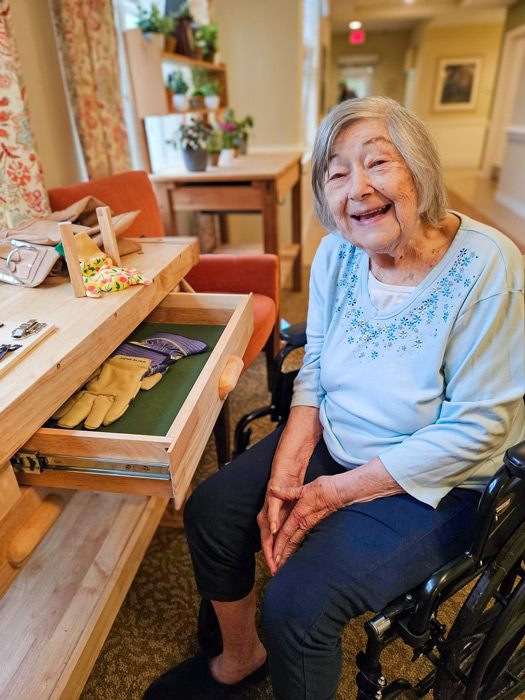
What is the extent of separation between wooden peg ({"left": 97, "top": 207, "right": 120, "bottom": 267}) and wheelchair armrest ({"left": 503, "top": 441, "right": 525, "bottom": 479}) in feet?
2.93

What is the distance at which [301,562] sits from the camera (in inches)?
32.4

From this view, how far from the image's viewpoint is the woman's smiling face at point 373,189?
0.84 metres

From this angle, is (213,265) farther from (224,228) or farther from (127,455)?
(224,228)

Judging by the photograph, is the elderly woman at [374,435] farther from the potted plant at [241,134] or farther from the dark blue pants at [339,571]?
the potted plant at [241,134]

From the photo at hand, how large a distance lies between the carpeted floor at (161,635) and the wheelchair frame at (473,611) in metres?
0.27

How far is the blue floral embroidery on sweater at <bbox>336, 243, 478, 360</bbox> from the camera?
85 centimetres

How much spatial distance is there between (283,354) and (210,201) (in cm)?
150

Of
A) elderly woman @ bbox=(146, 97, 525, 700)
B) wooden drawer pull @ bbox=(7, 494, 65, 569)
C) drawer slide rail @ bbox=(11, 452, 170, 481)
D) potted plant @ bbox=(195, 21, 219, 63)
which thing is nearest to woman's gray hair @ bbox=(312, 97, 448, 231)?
elderly woman @ bbox=(146, 97, 525, 700)

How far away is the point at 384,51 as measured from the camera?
35.8 ft

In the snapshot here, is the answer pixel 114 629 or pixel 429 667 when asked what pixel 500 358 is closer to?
pixel 429 667

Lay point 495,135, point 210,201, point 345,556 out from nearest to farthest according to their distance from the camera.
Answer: point 345,556 → point 210,201 → point 495,135

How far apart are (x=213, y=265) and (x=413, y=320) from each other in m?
1.16

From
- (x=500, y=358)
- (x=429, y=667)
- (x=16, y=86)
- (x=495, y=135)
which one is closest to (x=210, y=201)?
(x=16, y=86)

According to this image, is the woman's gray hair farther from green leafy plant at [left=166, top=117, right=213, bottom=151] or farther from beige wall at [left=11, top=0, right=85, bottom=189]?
green leafy plant at [left=166, top=117, right=213, bottom=151]
